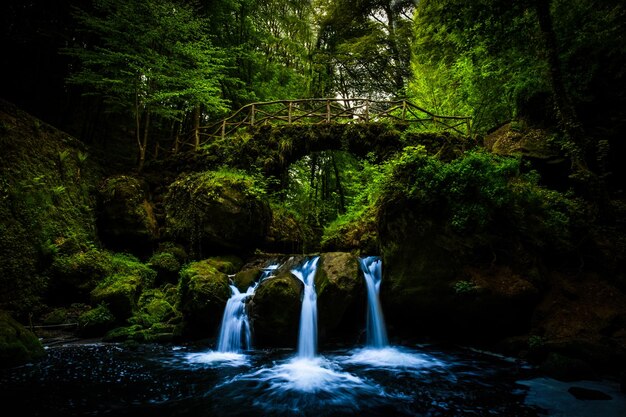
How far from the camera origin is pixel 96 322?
6891 mm

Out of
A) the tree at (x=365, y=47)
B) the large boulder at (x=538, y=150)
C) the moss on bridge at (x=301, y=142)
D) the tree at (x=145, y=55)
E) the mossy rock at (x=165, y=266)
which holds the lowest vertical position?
the mossy rock at (x=165, y=266)

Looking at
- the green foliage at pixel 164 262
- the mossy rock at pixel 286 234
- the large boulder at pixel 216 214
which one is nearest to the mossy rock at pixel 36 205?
the green foliage at pixel 164 262

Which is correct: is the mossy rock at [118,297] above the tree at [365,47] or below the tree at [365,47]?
below

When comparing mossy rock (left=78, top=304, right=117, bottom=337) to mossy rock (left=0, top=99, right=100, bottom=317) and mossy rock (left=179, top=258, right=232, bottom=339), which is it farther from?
mossy rock (left=179, top=258, right=232, bottom=339)

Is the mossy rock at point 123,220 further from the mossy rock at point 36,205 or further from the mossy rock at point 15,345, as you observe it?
the mossy rock at point 15,345

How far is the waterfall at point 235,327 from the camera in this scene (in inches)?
259

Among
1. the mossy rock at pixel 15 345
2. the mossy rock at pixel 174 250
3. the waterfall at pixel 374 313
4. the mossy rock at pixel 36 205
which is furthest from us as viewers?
the mossy rock at pixel 174 250

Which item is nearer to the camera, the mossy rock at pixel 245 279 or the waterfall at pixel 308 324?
the waterfall at pixel 308 324

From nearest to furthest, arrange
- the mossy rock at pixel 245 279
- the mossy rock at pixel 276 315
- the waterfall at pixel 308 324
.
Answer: the waterfall at pixel 308 324 < the mossy rock at pixel 276 315 < the mossy rock at pixel 245 279

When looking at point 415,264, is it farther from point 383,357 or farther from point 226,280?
point 226,280

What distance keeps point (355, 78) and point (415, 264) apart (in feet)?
51.3

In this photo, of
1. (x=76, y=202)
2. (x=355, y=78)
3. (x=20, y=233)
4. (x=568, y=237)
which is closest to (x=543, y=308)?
(x=568, y=237)

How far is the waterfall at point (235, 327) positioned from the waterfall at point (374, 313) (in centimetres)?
265

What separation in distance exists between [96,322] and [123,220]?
3.67 m
